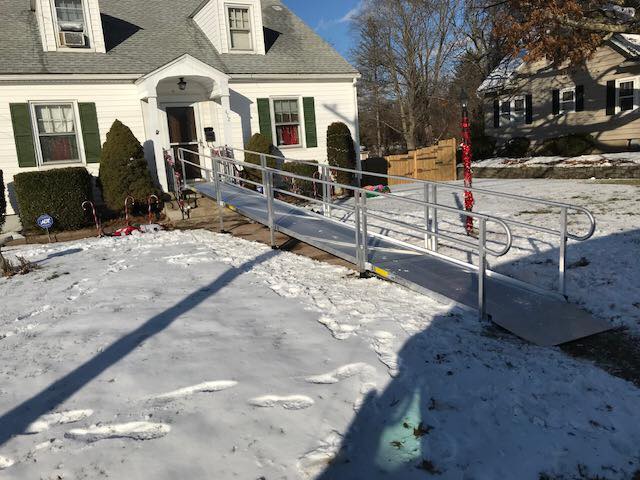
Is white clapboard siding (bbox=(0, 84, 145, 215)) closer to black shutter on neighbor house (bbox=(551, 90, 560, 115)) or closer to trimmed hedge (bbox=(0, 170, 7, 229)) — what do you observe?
trimmed hedge (bbox=(0, 170, 7, 229))

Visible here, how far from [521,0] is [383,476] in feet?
48.2

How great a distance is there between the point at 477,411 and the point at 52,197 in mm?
9950

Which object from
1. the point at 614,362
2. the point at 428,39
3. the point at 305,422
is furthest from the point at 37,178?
the point at 428,39

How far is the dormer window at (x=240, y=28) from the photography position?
45.7 ft

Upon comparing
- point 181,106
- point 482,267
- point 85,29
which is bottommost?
point 482,267

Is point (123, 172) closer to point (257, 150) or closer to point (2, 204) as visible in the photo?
point (2, 204)

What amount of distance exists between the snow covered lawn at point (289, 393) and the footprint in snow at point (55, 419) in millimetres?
10

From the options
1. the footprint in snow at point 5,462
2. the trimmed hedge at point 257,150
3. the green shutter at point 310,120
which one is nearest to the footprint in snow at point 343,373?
the footprint in snow at point 5,462

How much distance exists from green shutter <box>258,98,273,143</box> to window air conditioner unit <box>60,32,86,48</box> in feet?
14.9

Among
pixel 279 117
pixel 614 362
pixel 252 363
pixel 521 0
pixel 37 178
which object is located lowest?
pixel 614 362

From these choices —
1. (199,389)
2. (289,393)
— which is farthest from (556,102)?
(199,389)

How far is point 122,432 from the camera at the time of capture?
2.80 metres

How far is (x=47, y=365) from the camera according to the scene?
3619mm

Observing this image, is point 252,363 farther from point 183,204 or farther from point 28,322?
point 183,204
